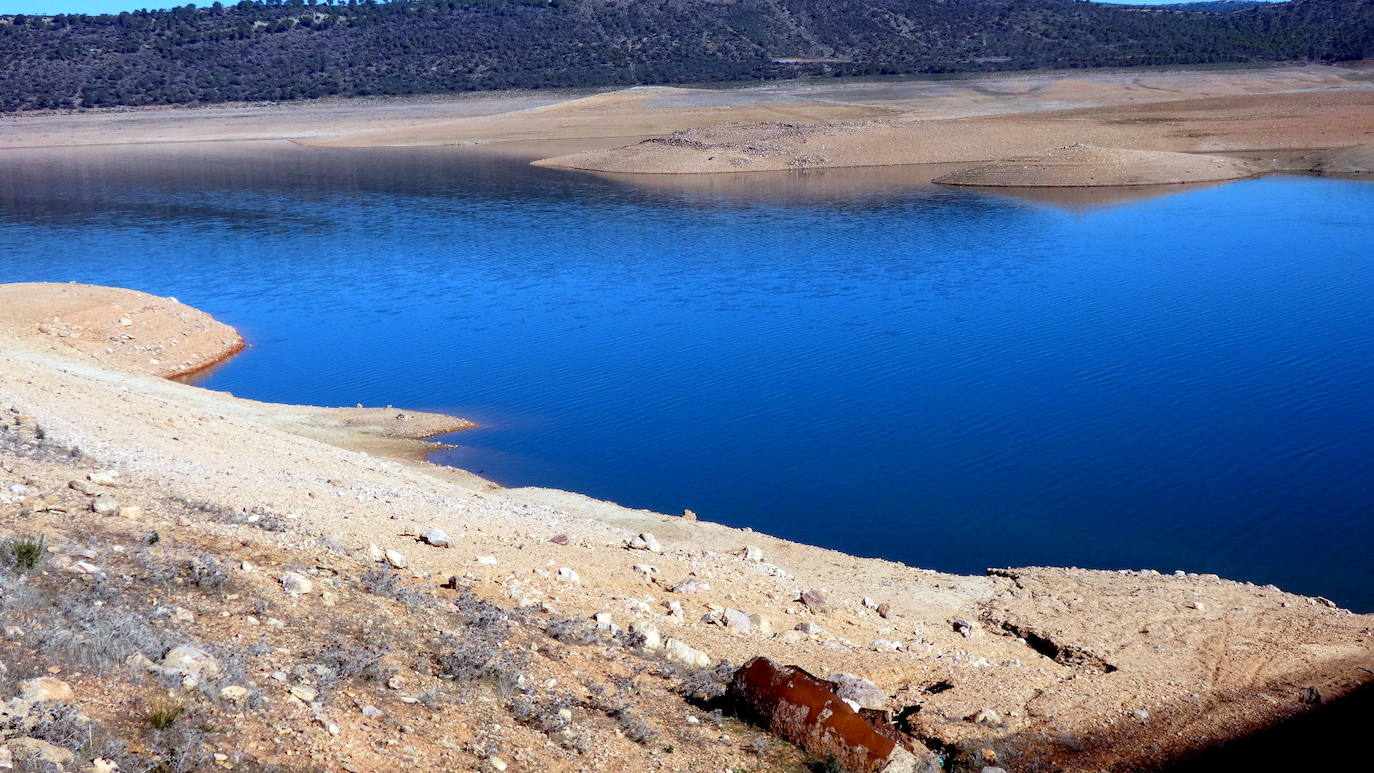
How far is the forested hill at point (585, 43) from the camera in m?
81.1

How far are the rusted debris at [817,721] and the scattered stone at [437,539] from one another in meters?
2.93

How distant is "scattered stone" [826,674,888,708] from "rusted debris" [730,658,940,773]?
0.82 feet

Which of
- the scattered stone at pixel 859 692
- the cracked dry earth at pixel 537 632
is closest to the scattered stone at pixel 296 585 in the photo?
the cracked dry earth at pixel 537 632

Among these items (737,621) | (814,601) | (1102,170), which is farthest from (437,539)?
(1102,170)

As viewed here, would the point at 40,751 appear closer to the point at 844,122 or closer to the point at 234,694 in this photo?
the point at 234,694

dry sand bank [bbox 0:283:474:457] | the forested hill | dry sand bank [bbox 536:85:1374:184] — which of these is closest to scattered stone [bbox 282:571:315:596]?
dry sand bank [bbox 0:283:474:457]

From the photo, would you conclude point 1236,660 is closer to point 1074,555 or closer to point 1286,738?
point 1286,738

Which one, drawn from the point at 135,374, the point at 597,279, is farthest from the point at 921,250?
the point at 135,374

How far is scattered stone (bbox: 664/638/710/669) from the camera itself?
671cm

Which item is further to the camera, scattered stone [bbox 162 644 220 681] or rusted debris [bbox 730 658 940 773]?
rusted debris [bbox 730 658 940 773]

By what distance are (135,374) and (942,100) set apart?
5321 cm

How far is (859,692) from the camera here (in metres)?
6.41

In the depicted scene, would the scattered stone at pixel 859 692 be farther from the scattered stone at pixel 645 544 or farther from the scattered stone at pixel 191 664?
the scattered stone at pixel 191 664

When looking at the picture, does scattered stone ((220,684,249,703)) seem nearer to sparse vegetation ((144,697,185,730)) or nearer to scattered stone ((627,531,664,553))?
sparse vegetation ((144,697,185,730))
